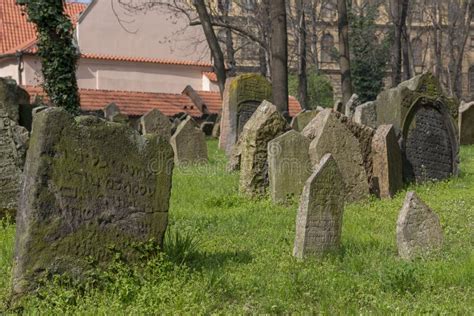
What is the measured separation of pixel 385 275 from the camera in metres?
5.76

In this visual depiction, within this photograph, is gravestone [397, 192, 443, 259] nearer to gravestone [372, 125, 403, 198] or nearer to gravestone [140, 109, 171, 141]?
gravestone [372, 125, 403, 198]

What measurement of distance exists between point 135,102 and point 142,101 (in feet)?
1.61

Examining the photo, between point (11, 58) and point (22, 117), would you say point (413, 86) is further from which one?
point (11, 58)

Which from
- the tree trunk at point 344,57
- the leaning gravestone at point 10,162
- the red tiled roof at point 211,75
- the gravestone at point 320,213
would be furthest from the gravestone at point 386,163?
the red tiled roof at point 211,75

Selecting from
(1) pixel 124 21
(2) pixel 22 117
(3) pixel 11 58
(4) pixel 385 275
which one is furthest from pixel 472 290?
(1) pixel 124 21

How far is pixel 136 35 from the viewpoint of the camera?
38125 mm

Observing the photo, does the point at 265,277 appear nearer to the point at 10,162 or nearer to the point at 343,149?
the point at 10,162

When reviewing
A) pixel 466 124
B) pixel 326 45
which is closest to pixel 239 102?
pixel 466 124

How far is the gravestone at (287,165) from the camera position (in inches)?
377

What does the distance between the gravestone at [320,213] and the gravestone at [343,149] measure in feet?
9.26

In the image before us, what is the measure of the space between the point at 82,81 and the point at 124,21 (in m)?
4.52

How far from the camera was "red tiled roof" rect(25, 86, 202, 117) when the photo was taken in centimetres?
2598

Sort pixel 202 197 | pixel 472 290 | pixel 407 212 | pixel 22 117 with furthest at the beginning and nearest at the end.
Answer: pixel 22 117 < pixel 202 197 < pixel 407 212 < pixel 472 290

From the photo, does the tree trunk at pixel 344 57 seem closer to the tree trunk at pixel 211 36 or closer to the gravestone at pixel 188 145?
the tree trunk at pixel 211 36
